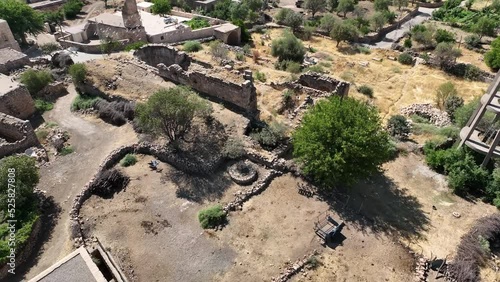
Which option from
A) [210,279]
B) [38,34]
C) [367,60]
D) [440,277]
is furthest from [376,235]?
[38,34]

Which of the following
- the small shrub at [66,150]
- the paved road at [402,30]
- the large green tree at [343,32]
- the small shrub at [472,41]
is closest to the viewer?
the small shrub at [66,150]

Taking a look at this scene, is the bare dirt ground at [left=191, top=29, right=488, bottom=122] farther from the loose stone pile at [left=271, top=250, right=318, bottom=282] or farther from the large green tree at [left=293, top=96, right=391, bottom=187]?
the loose stone pile at [left=271, top=250, right=318, bottom=282]

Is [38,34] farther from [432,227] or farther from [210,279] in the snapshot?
[432,227]

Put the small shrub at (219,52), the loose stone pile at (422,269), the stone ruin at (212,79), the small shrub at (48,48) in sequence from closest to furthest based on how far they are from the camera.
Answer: the loose stone pile at (422,269)
the stone ruin at (212,79)
the small shrub at (219,52)
the small shrub at (48,48)

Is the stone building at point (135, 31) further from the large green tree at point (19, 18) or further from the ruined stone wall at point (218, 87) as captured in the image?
the ruined stone wall at point (218, 87)

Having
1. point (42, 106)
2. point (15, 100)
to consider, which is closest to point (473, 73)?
point (42, 106)

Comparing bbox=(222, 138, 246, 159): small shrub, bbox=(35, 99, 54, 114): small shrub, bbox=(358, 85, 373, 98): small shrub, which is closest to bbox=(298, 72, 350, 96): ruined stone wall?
bbox=(358, 85, 373, 98): small shrub

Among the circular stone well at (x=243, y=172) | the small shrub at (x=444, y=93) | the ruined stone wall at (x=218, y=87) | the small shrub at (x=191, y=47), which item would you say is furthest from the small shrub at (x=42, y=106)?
the small shrub at (x=444, y=93)

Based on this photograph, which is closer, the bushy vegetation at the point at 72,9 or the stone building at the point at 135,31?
the stone building at the point at 135,31
